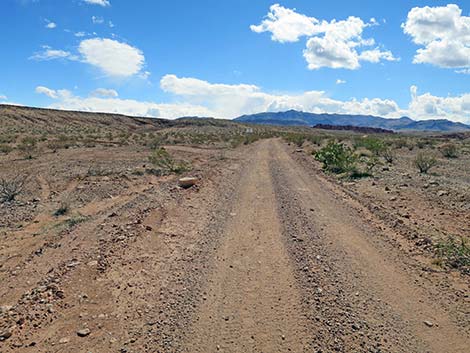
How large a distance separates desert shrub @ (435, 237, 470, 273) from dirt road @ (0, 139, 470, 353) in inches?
25.2

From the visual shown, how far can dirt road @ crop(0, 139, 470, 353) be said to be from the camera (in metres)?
4.51

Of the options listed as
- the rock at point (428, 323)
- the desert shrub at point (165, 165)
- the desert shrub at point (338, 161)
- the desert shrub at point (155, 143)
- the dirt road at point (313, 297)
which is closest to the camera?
the dirt road at point (313, 297)

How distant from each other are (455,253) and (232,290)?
175 inches

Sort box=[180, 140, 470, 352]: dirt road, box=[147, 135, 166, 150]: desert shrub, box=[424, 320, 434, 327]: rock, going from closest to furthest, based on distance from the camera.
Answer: box=[180, 140, 470, 352]: dirt road → box=[424, 320, 434, 327]: rock → box=[147, 135, 166, 150]: desert shrub

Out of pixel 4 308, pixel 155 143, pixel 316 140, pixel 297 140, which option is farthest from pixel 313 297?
pixel 297 140

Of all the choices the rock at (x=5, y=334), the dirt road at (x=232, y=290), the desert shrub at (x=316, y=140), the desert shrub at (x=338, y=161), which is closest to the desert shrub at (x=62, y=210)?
the dirt road at (x=232, y=290)

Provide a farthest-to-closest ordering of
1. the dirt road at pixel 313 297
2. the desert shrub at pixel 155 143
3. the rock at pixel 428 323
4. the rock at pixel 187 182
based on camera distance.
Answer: the desert shrub at pixel 155 143, the rock at pixel 187 182, the rock at pixel 428 323, the dirt road at pixel 313 297

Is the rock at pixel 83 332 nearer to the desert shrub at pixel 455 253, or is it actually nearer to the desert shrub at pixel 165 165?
the desert shrub at pixel 455 253

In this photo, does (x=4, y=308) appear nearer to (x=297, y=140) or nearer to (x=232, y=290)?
(x=232, y=290)

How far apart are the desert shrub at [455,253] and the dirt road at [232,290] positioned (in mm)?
640

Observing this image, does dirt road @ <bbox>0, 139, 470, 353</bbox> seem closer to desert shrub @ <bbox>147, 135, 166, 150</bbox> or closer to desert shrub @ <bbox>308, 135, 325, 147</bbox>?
desert shrub @ <bbox>147, 135, 166, 150</bbox>

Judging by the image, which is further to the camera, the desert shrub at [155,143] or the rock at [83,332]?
the desert shrub at [155,143]

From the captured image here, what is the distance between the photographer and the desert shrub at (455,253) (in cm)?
667

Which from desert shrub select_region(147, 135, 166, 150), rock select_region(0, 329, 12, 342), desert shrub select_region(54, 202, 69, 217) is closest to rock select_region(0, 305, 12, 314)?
rock select_region(0, 329, 12, 342)
